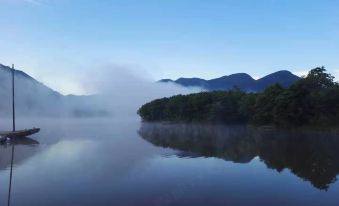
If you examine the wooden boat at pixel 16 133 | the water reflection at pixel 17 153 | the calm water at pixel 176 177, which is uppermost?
the wooden boat at pixel 16 133

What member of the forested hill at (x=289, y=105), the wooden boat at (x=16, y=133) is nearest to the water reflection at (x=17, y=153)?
the wooden boat at (x=16, y=133)

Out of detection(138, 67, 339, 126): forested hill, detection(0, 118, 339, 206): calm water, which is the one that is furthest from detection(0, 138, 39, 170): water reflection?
detection(138, 67, 339, 126): forested hill

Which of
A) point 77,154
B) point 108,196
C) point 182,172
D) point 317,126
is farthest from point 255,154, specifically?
point 317,126

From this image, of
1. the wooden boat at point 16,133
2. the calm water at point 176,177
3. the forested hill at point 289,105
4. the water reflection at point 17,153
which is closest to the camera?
the calm water at point 176,177

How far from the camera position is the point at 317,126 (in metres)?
67.8

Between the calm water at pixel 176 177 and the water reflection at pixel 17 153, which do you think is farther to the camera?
the water reflection at pixel 17 153

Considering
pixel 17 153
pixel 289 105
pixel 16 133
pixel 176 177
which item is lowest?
pixel 176 177

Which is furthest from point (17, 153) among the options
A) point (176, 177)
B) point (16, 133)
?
point (176, 177)

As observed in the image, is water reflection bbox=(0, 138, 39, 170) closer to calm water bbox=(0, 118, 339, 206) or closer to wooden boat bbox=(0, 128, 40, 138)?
calm water bbox=(0, 118, 339, 206)

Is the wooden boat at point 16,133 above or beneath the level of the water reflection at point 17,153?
above

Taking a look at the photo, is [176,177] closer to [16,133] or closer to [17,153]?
[17,153]

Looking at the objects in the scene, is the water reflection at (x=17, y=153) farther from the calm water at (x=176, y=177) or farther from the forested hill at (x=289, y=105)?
the forested hill at (x=289, y=105)

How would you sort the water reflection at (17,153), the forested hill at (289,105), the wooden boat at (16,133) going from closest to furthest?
1. the water reflection at (17,153)
2. the wooden boat at (16,133)
3. the forested hill at (289,105)

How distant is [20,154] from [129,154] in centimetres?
1072
